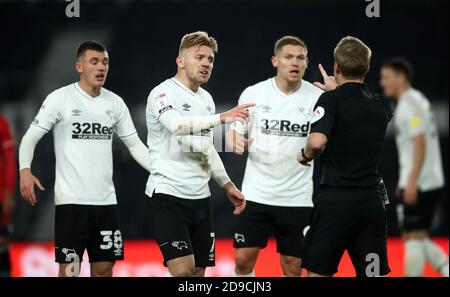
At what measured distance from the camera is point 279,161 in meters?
6.50

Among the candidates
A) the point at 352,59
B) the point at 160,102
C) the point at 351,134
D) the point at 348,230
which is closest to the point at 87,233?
the point at 160,102

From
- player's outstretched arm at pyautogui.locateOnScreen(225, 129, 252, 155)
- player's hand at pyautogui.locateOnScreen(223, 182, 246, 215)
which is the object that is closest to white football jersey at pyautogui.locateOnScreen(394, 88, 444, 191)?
player's outstretched arm at pyautogui.locateOnScreen(225, 129, 252, 155)

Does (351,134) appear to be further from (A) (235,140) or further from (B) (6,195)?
(B) (6,195)

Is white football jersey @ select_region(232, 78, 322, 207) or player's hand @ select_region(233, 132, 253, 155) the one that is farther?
white football jersey @ select_region(232, 78, 322, 207)

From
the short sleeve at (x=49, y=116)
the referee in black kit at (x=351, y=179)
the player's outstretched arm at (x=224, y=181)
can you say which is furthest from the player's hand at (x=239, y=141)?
the short sleeve at (x=49, y=116)

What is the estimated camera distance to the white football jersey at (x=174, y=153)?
5613 millimetres

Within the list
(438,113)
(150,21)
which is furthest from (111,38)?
(438,113)

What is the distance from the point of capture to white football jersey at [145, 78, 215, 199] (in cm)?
561

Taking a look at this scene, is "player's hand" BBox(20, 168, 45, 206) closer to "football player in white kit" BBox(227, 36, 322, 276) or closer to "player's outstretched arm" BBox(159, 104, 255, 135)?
"player's outstretched arm" BBox(159, 104, 255, 135)

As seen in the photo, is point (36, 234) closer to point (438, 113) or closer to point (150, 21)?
point (150, 21)

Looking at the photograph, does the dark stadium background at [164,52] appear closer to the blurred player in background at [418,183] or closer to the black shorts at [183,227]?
the blurred player in background at [418,183]

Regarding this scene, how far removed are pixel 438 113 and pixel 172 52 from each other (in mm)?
3094

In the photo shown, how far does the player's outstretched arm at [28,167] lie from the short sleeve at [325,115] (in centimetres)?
187

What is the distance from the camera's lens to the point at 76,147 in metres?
6.04
